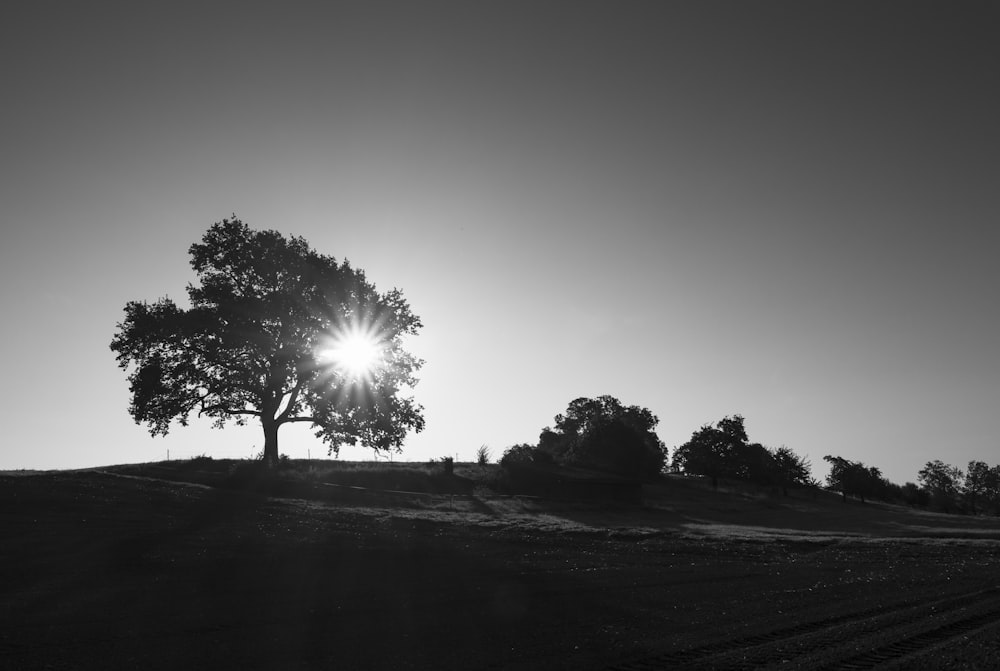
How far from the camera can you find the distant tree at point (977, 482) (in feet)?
598

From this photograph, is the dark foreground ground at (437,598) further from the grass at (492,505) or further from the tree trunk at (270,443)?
the tree trunk at (270,443)

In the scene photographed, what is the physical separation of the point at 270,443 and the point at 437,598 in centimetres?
3531

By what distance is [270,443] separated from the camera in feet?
158

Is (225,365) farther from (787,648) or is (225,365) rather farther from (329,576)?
(787,648)

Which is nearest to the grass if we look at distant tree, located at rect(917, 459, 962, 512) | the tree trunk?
the tree trunk

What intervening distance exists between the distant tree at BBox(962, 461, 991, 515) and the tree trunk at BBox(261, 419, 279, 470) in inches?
7262

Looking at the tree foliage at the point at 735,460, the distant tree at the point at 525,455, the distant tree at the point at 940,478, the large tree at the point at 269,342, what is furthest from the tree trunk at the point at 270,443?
A: the distant tree at the point at 940,478

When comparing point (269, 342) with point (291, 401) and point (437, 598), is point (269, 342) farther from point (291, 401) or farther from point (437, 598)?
point (437, 598)

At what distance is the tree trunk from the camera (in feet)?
156

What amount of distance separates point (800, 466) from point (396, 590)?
4442 inches

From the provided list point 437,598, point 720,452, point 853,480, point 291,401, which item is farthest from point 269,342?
point 853,480

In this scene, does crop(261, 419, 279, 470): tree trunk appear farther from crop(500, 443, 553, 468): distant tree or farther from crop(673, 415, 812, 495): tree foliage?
crop(673, 415, 812, 495): tree foliage

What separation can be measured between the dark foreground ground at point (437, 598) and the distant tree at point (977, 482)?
7286 inches

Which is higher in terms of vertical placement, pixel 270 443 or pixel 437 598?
pixel 270 443
